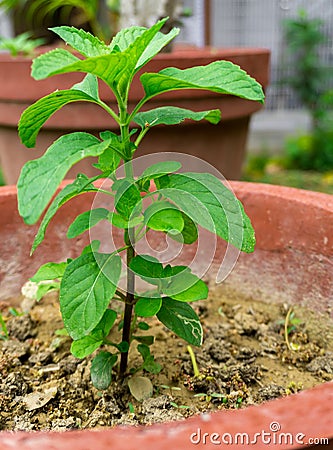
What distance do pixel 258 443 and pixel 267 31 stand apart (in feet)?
12.6

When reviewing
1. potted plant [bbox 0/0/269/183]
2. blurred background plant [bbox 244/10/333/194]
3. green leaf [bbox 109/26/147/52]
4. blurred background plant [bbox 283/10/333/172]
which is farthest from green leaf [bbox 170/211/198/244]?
blurred background plant [bbox 283/10/333/172]

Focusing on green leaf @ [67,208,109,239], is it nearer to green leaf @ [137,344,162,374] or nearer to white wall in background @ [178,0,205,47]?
green leaf @ [137,344,162,374]

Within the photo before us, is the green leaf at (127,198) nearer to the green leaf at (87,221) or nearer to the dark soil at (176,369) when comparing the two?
the green leaf at (87,221)

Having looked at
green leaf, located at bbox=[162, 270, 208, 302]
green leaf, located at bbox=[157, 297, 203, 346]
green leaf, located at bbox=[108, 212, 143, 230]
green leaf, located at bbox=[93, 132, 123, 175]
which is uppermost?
green leaf, located at bbox=[93, 132, 123, 175]

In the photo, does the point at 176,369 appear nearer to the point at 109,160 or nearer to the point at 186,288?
the point at 186,288

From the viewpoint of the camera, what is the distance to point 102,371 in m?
0.73

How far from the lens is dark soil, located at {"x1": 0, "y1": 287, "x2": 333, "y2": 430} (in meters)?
0.72

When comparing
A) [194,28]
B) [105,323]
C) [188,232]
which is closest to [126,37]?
[188,232]

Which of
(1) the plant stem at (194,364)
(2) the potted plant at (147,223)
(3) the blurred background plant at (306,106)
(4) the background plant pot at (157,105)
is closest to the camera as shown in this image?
(2) the potted plant at (147,223)

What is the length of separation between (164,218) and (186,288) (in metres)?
0.10

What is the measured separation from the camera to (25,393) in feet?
2.48

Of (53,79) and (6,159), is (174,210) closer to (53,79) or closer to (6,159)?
(53,79)

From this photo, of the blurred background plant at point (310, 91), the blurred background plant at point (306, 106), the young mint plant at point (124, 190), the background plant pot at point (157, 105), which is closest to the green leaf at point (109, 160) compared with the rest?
the young mint plant at point (124, 190)

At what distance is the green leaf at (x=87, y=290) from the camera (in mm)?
611
